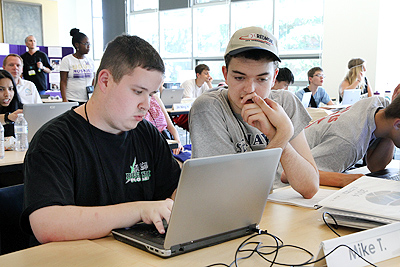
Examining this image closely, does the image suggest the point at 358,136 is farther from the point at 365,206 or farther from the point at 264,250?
the point at 264,250

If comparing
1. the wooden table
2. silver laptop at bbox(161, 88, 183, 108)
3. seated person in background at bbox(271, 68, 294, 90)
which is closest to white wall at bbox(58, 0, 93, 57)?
silver laptop at bbox(161, 88, 183, 108)

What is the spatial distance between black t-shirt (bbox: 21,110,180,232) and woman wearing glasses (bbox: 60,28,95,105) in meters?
3.94

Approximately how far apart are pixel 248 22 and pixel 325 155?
7.67 m

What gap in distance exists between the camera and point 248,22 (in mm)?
9125

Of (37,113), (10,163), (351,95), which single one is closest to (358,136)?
(10,163)

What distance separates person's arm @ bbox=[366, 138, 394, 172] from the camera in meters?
2.10

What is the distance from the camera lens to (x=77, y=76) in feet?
17.1

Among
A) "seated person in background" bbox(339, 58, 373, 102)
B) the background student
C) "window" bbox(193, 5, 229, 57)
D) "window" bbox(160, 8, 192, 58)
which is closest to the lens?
"seated person in background" bbox(339, 58, 373, 102)

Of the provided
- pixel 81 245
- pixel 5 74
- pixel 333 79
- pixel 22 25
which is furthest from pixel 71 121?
pixel 22 25

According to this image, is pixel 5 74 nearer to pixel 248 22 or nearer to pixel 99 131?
pixel 99 131

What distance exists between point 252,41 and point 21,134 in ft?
6.48

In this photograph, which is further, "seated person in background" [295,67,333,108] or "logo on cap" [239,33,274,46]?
"seated person in background" [295,67,333,108]

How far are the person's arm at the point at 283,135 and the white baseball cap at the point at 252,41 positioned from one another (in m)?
0.18

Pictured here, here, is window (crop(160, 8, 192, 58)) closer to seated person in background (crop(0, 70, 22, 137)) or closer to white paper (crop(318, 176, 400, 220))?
seated person in background (crop(0, 70, 22, 137))
